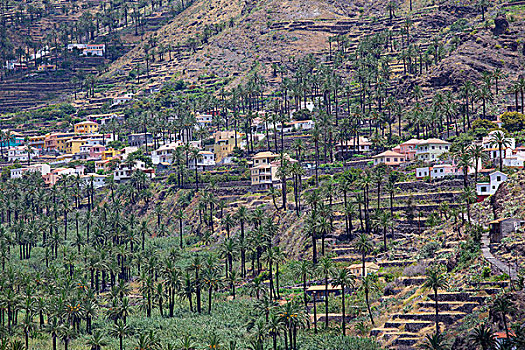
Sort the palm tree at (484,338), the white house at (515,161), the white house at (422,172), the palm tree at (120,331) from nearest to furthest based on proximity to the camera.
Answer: the palm tree at (484,338), the palm tree at (120,331), the white house at (515,161), the white house at (422,172)

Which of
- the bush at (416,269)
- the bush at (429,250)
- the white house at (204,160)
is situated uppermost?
the white house at (204,160)

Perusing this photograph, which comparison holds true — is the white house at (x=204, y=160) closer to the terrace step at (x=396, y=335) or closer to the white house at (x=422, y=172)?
A: the white house at (x=422, y=172)

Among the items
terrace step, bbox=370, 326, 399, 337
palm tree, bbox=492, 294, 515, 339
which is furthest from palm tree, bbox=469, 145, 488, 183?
palm tree, bbox=492, 294, 515, 339

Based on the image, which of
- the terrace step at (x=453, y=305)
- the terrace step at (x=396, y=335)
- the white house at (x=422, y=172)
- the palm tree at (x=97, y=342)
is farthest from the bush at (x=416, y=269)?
the palm tree at (x=97, y=342)

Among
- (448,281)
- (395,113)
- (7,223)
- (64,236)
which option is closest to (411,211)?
(448,281)

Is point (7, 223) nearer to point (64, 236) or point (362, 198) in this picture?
point (64, 236)
